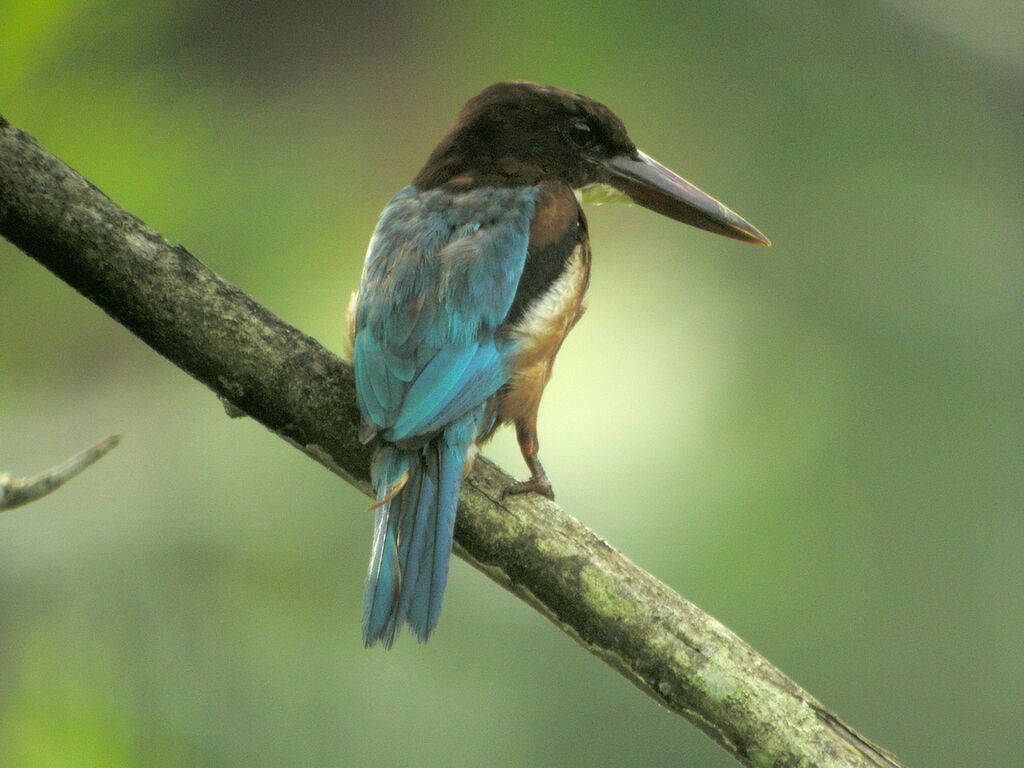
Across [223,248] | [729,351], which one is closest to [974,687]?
[729,351]

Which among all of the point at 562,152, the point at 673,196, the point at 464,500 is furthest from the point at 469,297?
the point at 673,196

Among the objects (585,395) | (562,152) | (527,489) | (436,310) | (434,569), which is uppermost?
(562,152)

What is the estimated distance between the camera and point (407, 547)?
1.69m

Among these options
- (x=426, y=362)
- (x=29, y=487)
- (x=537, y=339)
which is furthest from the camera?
(x=537, y=339)

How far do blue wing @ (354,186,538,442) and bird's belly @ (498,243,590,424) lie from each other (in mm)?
54

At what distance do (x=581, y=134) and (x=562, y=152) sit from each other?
7 centimetres

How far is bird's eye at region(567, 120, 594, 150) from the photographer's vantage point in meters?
2.43

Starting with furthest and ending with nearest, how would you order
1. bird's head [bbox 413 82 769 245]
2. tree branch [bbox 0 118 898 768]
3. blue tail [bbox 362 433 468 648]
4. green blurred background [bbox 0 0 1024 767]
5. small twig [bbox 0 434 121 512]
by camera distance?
1. green blurred background [bbox 0 0 1024 767]
2. bird's head [bbox 413 82 769 245]
3. blue tail [bbox 362 433 468 648]
4. tree branch [bbox 0 118 898 768]
5. small twig [bbox 0 434 121 512]

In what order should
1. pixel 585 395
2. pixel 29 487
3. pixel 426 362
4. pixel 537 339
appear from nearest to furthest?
1. pixel 29 487
2. pixel 426 362
3. pixel 537 339
4. pixel 585 395

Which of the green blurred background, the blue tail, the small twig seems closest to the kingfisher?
the blue tail

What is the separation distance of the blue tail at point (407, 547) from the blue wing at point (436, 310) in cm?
8

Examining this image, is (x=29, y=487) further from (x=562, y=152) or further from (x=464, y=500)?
(x=562, y=152)

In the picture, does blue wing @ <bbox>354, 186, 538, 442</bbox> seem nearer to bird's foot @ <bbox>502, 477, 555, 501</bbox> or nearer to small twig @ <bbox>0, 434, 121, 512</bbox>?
bird's foot @ <bbox>502, 477, 555, 501</bbox>

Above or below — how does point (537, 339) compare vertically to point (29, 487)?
above
